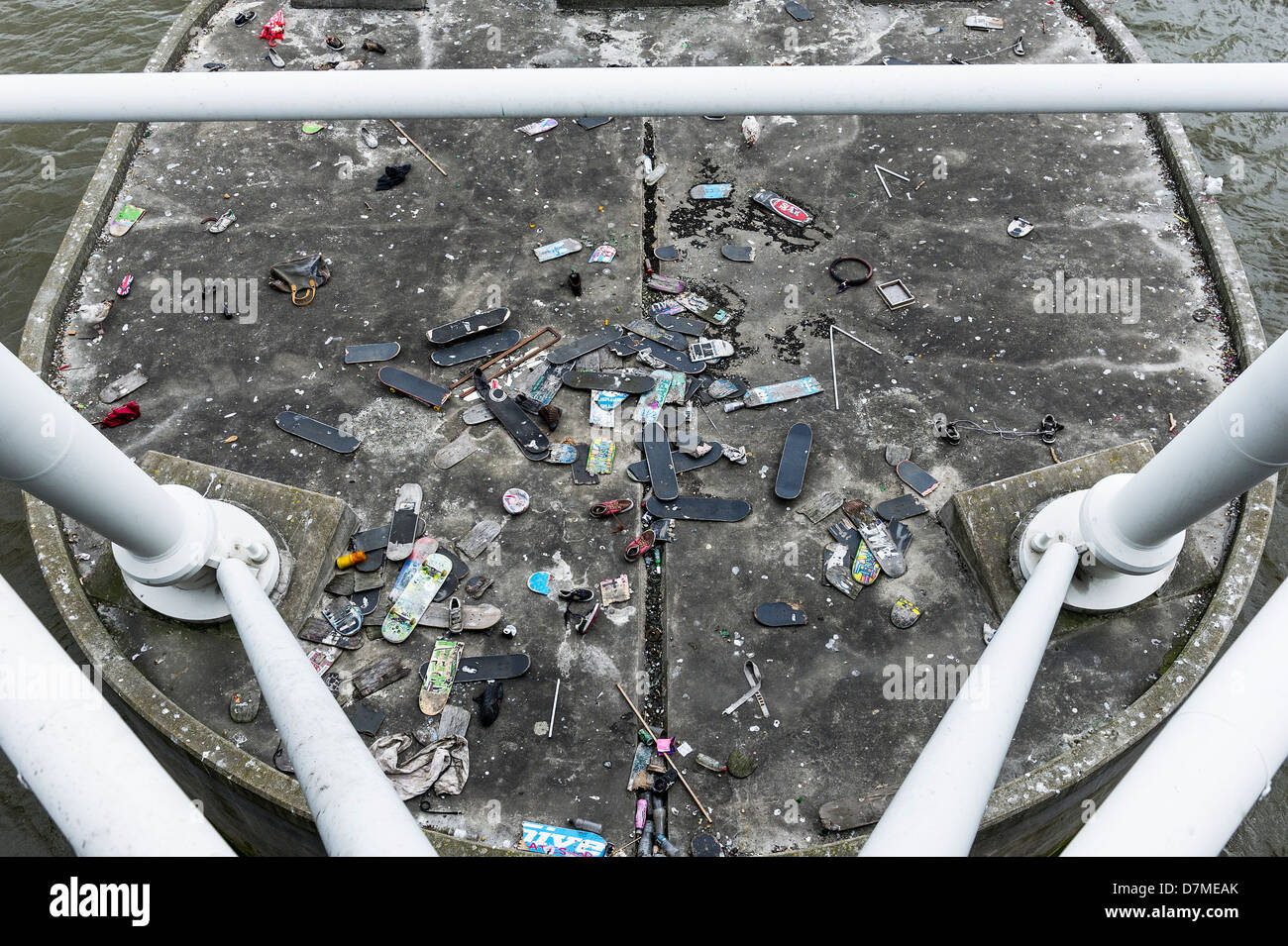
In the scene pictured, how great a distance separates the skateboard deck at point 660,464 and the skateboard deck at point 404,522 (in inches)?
77.1

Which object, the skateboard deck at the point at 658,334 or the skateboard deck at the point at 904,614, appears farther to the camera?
the skateboard deck at the point at 658,334

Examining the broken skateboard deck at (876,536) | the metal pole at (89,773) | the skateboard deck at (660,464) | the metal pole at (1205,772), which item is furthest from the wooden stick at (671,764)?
the metal pole at (89,773)

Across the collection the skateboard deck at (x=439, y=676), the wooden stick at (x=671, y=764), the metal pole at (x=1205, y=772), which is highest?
the metal pole at (x=1205, y=772)

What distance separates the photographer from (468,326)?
29.5 feet

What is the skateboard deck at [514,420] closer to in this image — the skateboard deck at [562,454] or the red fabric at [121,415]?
the skateboard deck at [562,454]

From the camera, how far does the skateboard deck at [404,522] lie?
7.59 meters

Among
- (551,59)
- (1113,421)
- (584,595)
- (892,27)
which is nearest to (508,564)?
(584,595)

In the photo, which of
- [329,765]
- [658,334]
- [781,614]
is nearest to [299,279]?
[658,334]

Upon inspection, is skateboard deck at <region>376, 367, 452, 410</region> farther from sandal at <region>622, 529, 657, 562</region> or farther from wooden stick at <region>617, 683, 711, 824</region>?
wooden stick at <region>617, 683, 711, 824</region>

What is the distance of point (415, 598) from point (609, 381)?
270cm

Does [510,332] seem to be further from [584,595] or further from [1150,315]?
[1150,315]

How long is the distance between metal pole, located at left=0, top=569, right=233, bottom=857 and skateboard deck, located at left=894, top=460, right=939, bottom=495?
6.67 meters

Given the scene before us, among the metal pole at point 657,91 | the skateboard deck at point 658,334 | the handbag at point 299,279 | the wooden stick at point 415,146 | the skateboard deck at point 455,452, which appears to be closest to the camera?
the metal pole at point 657,91

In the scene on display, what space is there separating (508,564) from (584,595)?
2.34 ft
